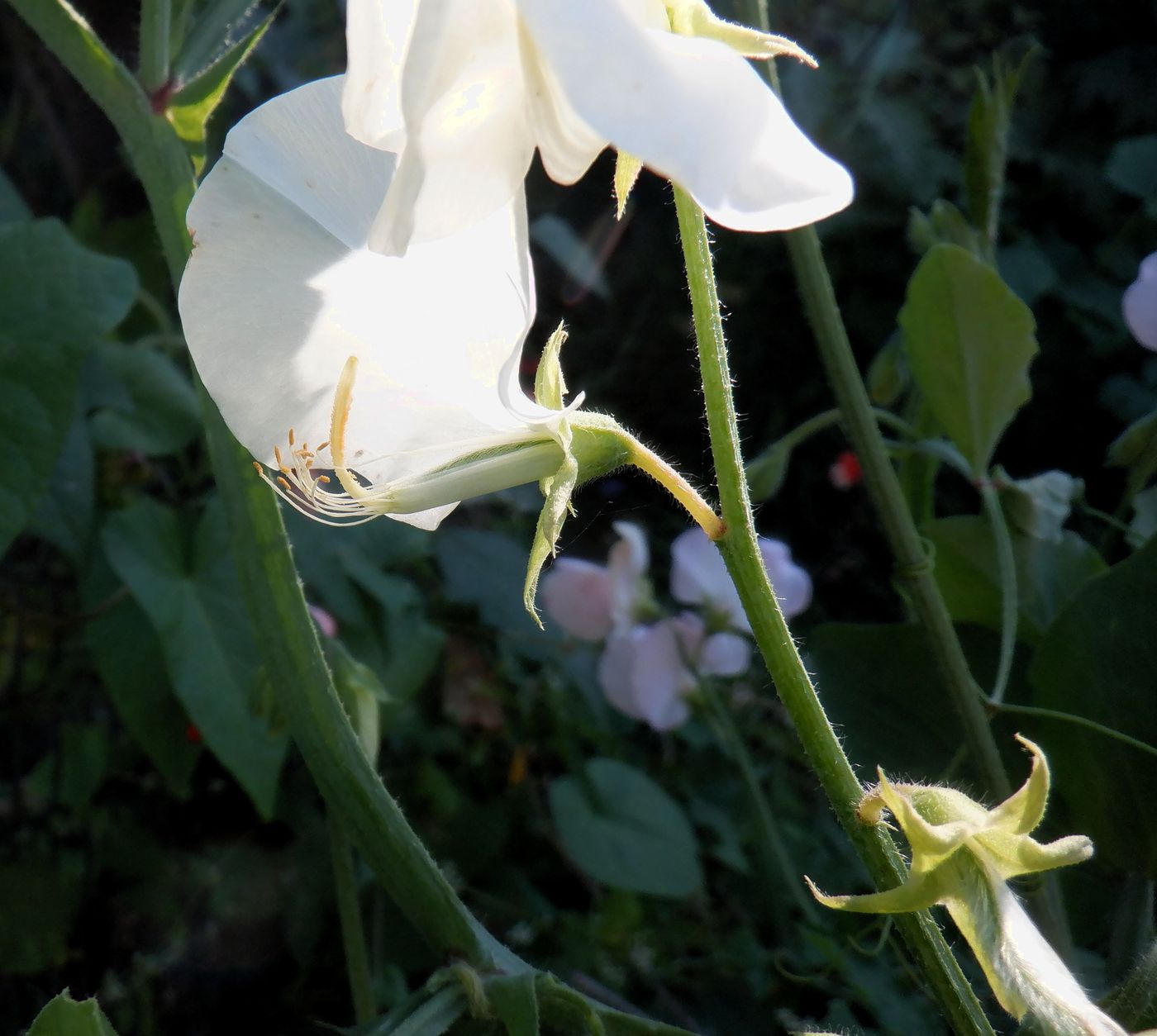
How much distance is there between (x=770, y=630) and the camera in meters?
0.28

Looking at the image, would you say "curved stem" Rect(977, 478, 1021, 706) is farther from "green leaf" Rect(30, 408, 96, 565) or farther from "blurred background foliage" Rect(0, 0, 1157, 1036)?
"green leaf" Rect(30, 408, 96, 565)

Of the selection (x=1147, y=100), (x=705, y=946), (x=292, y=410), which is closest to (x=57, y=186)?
(x=705, y=946)

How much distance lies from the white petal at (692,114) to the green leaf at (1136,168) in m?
1.33

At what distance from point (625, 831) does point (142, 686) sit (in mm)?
450

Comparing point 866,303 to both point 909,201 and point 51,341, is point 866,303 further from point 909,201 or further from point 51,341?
point 51,341

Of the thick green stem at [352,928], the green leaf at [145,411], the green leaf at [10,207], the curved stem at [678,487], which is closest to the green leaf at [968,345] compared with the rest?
the curved stem at [678,487]

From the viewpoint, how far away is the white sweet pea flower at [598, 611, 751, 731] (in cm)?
87

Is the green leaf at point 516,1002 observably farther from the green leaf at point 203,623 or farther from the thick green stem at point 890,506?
the green leaf at point 203,623

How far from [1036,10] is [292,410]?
1949 mm

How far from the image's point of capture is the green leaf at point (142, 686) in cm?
78

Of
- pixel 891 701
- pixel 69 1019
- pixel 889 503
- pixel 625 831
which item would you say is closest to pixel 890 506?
pixel 889 503

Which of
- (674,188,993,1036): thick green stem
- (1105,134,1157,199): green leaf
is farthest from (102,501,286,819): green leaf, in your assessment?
(1105,134,1157,199): green leaf

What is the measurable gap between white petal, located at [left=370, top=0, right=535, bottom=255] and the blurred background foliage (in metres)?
0.28

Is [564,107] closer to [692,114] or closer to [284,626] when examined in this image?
[692,114]
